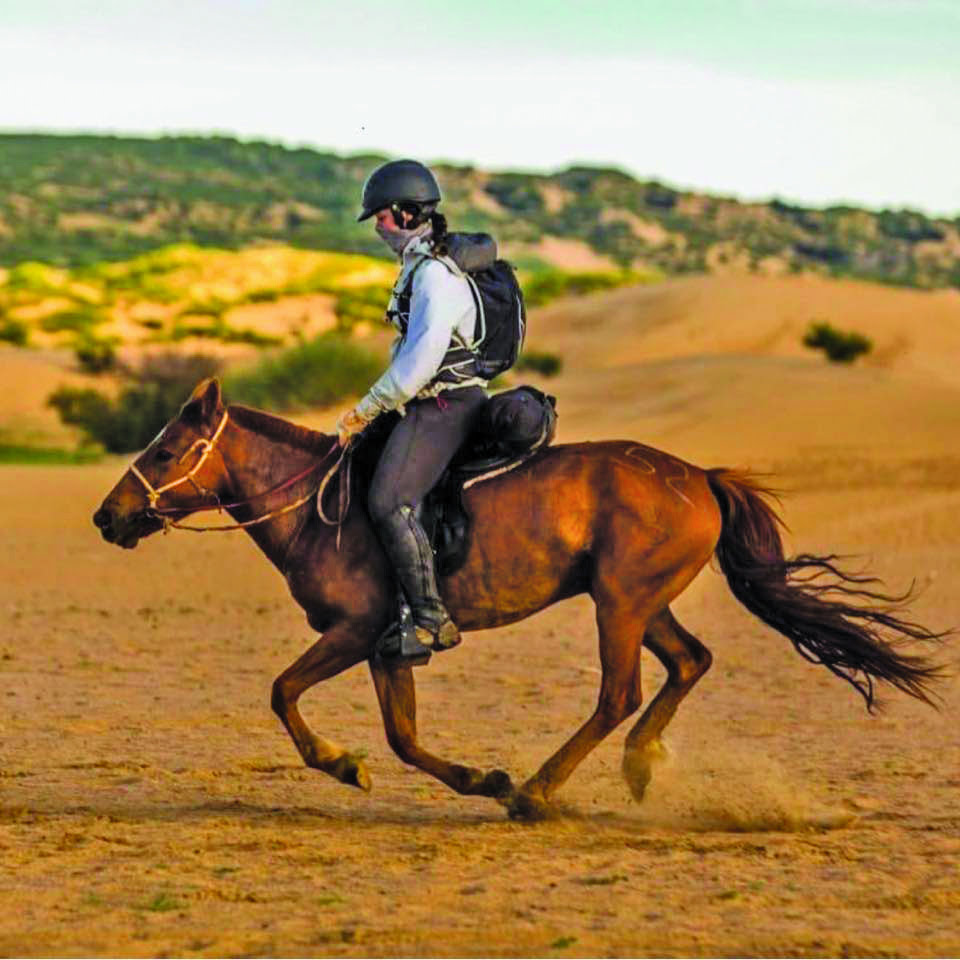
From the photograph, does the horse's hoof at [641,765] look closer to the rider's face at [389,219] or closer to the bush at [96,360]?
the rider's face at [389,219]

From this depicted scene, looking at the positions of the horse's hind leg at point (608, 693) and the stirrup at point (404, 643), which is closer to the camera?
the stirrup at point (404, 643)

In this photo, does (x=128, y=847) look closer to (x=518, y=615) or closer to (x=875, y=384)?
(x=518, y=615)

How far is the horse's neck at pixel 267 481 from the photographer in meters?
9.94

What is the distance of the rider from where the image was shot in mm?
9477

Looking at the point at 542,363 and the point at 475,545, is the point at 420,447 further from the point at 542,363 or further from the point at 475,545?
the point at 542,363

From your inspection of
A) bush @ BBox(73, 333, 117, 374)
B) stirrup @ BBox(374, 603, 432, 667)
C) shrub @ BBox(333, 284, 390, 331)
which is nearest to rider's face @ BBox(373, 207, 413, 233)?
stirrup @ BBox(374, 603, 432, 667)

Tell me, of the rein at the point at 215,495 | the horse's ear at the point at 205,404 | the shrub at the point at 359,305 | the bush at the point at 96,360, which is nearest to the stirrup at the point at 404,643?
the rein at the point at 215,495

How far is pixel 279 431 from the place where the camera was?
10133 millimetres

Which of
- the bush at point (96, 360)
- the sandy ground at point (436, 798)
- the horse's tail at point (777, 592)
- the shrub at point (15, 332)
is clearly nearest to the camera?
the sandy ground at point (436, 798)

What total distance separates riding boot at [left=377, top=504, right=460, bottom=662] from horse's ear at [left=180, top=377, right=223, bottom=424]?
3.37 ft

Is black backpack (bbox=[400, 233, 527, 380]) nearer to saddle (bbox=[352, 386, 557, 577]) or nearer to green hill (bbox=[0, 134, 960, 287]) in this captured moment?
saddle (bbox=[352, 386, 557, 577])

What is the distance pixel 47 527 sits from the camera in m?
27.2

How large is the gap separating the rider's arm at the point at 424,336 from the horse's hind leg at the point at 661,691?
5.96ft

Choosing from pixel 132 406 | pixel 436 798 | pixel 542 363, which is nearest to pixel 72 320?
pixel 542 363
